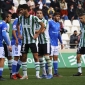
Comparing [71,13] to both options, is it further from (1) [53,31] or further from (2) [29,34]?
(2) [29,34]

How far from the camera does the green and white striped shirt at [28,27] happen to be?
1452 cm

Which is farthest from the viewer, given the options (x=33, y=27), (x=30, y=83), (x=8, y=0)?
(x=8, y=0)

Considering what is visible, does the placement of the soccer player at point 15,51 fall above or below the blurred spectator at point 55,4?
below

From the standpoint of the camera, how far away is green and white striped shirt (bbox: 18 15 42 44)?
47.6 ft

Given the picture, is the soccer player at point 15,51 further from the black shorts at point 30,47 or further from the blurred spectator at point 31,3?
the blurred spectator at point 31,3

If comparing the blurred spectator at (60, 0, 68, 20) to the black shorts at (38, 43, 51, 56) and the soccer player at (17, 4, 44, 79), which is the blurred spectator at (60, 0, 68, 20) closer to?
the black shorts at (38, 43, 51, 56)

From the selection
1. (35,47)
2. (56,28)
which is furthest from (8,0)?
(35,47)

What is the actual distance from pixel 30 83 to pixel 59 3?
15.8 metres

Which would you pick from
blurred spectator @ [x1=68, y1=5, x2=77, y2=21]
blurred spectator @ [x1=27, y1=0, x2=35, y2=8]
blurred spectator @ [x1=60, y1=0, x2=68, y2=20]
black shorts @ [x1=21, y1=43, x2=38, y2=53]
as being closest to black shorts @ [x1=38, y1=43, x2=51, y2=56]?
→ black shorts @ [x1=21, y1=43, x2=38, y2=53]

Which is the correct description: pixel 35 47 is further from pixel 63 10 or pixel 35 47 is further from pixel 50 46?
pixel 63 10

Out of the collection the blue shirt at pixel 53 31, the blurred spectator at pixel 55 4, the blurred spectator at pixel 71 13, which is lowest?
the blue shirt at pixel 53 31

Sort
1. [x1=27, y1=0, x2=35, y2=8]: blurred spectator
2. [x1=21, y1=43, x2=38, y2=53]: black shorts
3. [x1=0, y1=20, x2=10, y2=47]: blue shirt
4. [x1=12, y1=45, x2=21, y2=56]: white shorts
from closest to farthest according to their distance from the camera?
[x1=0, y1=20, x2=10, y2=47]: blue shirt < [x1=21, y1=43, x2=38, y2=53]: black shorts < [x1=12, y1=45, x2=21, y2=56]: white shorts < [x1=27, y1=0, x2=35, y2=8]: blurred spectator

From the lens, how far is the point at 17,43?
15156 millimetres

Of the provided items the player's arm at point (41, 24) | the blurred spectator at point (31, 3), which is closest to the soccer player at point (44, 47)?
the player's arm at point (41, 24)
